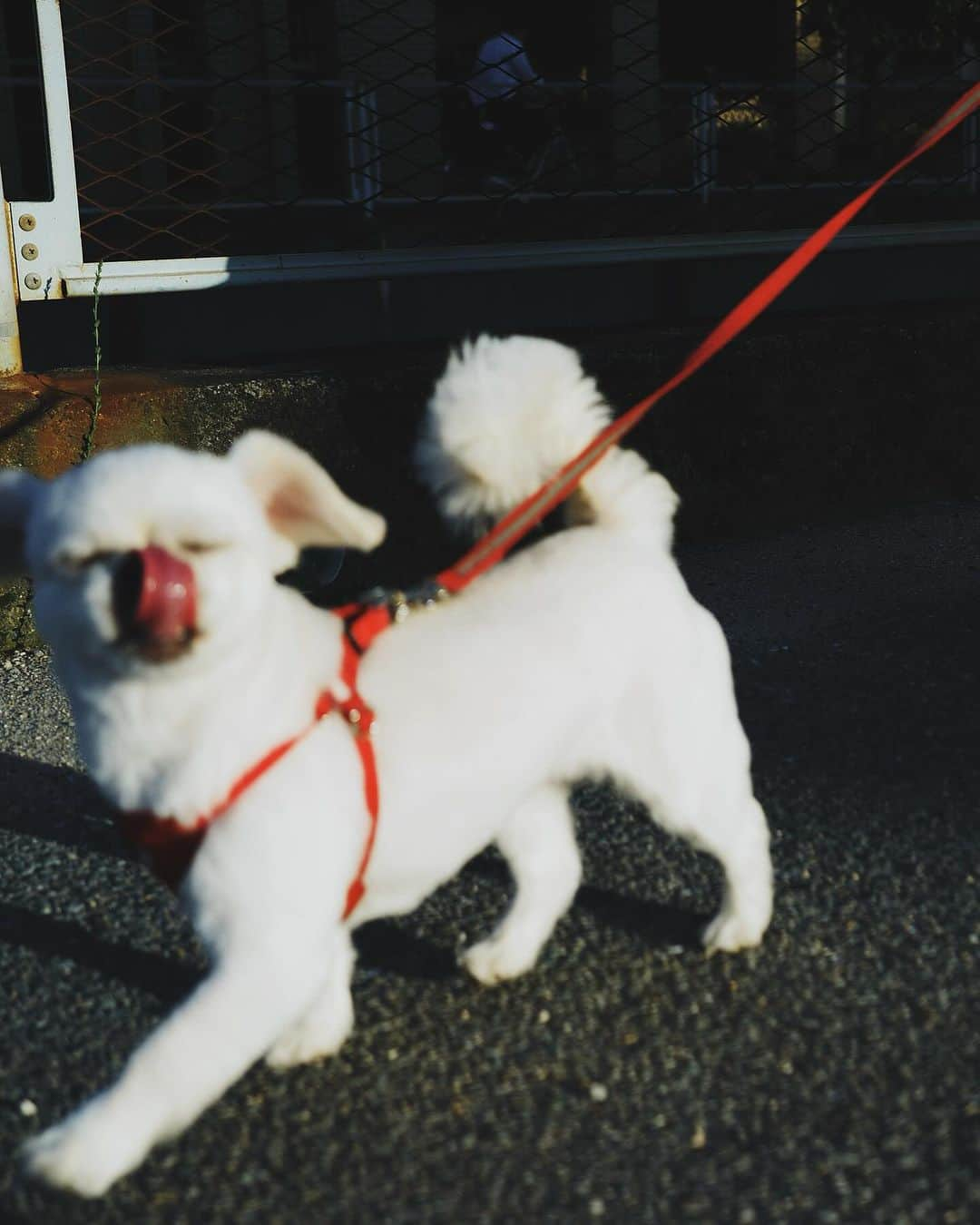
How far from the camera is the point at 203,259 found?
4.84 metres

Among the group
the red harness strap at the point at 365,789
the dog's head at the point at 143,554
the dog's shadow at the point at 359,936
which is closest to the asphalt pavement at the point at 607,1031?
the dog's shadow at the point at 359,936

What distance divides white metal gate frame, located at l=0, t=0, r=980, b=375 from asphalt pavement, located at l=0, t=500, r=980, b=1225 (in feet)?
5.41

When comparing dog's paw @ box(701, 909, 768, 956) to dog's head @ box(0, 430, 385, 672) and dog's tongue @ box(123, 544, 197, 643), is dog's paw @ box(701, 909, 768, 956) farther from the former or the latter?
dog's tongue @ box(123, 544, 197, 643)

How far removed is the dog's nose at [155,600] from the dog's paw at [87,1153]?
58 centimetres

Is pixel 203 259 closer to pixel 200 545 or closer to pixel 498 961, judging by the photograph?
pixel 498 961

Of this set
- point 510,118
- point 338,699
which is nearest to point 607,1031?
point 338,699

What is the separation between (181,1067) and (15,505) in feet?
2.63

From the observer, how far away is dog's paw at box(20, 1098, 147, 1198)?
168 centimetres

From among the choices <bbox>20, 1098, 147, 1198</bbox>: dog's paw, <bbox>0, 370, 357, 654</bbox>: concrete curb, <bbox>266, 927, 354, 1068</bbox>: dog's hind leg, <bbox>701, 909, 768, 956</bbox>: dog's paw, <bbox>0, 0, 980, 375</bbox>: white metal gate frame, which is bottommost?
<bbox>701, 909, 768, 956</bbox>: dog's paw

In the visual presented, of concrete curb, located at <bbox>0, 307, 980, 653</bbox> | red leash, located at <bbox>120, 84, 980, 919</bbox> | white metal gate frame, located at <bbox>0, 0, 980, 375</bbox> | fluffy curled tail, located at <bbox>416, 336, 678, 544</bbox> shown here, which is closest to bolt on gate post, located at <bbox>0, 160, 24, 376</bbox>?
white metal gate frame, located at <bbox>0, 0, 980, 375</bbox>

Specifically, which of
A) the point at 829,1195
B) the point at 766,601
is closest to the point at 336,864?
the point at 829,1195

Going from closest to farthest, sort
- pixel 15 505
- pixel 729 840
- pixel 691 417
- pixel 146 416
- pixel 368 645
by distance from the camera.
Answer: pixel 15 505
pixel 368 645
pixel 729 840
pixel 146 416
pixel 691 417

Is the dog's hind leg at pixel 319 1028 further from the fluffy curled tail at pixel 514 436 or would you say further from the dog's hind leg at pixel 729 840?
the fluffy curled tail at pixel 514 436

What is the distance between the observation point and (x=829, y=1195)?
198cm
